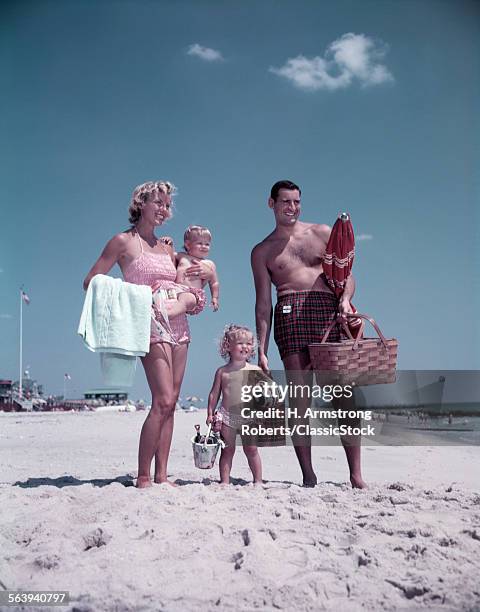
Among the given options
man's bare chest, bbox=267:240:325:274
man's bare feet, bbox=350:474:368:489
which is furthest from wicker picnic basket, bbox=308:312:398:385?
man's bare feet, bbox=350:474:368:489

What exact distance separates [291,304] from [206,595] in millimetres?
2477

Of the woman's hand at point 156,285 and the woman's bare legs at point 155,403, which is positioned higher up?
the woman's hand at point 156,285

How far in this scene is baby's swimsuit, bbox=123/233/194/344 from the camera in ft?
13.9

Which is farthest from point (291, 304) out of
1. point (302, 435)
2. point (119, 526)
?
point (119, 526)

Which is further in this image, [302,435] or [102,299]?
[302,435]

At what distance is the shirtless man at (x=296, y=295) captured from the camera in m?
4.42

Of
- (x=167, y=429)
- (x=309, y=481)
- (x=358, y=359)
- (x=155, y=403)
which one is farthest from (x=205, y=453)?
(x=358, y=359)

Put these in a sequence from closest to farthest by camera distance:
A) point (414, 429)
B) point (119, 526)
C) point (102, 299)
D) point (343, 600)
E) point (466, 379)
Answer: point (343, 600)
point (119, 526)
point (102, 299)
point (466, 379)
point (414, 429)

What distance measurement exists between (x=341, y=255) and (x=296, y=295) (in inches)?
17.5

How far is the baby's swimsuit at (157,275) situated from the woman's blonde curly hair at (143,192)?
236mm

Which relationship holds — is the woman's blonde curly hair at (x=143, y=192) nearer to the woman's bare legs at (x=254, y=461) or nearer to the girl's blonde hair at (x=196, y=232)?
the girl's blonde hair at (x=196, y=232)

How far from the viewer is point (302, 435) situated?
4484 mm

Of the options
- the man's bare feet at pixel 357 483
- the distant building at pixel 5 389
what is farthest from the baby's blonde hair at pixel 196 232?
the distant building at pixel 5 389

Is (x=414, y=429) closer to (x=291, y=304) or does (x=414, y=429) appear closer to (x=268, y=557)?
(x=291, y=304)
